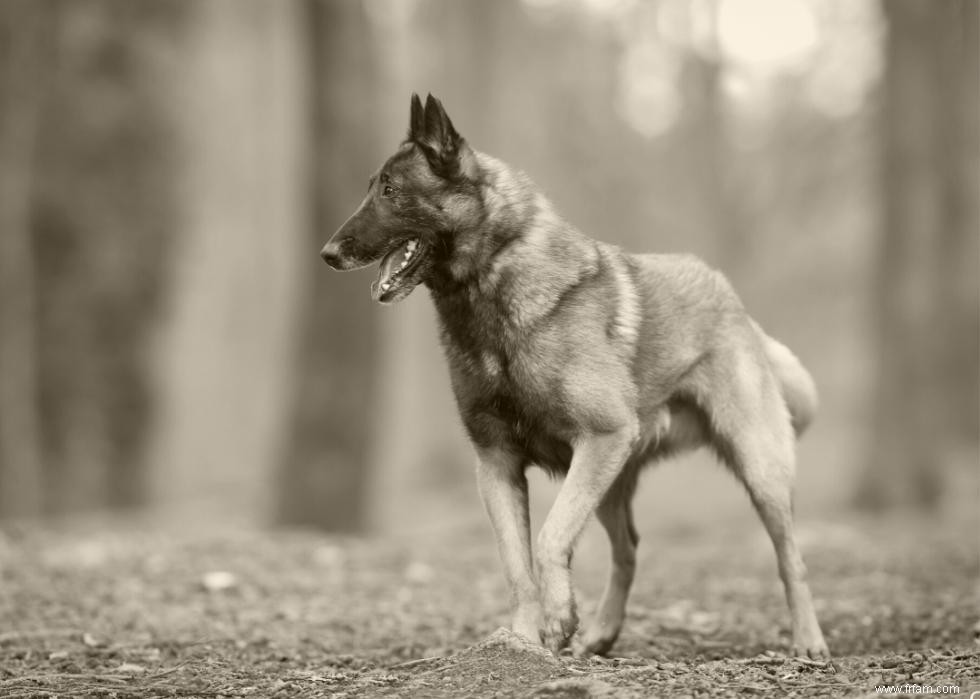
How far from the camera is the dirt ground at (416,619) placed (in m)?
4.77

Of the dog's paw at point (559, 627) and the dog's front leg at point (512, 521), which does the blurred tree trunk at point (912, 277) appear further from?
the dog's paw at point (559, 627)

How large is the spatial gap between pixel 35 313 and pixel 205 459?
160 inches

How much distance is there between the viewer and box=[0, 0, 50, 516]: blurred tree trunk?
12305 mm

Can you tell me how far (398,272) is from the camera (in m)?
5.62

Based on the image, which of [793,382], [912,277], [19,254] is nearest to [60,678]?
[793,382]

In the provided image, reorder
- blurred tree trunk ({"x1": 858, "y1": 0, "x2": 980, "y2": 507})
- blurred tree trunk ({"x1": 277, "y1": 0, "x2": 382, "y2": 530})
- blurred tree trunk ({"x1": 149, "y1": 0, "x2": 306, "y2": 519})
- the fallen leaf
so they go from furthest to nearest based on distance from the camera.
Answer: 1. blurred tree trunk ({"x1": 858, "y1": 0, "x2": 980, "y2": 507})
2. blurred tree trunk ({"x1": 149, "y1": 0, "x2": 306, "y2": 519})
3. blurred tree trunk ({"x1": 277, "y1": 0, "x2": 382, "y2": 530})
4. the fallen leaf

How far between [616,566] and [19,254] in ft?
29.6

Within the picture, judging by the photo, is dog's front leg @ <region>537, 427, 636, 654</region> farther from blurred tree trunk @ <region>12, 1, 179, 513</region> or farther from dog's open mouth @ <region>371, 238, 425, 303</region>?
blurred tree trunk @ <region>12, 1, 179, 513</region>

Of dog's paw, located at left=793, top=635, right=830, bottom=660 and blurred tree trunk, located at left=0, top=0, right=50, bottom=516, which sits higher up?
blurred tree trunk, located at left=0, top=0, right=50, bottom=516

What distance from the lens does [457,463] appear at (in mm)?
21938

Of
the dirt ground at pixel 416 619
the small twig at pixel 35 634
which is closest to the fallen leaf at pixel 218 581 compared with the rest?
the dirt ground at pixel 416 619

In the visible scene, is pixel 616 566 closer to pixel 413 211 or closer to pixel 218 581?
pixel 413 211

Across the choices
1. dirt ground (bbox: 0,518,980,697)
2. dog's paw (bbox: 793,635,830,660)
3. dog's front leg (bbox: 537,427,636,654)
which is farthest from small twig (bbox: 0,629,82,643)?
dog's paw (bbox: 793,635,830,660)

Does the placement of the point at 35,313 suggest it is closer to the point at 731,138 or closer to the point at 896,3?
the point at 896,3
